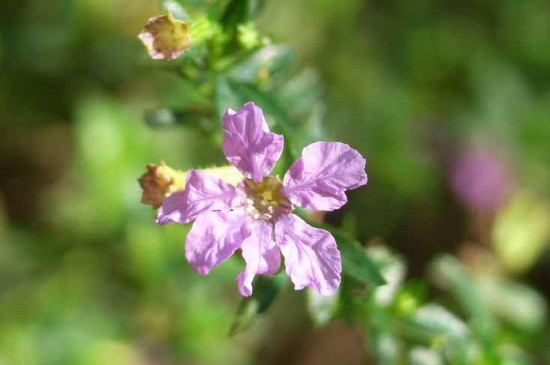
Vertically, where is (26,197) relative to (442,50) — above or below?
below

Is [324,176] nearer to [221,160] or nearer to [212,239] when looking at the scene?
[212,239]

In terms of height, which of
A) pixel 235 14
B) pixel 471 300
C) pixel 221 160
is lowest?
pixel 221 160

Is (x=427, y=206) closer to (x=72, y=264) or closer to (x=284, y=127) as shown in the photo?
(x=72, y=264)

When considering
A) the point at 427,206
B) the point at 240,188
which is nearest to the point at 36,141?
the point at 427,206

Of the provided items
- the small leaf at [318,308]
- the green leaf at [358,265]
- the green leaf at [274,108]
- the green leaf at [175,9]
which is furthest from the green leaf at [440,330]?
the green leaf at [175,9]

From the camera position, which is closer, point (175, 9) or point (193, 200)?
point (193, 200)

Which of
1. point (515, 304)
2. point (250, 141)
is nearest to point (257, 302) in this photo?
Result: point (250, 141)

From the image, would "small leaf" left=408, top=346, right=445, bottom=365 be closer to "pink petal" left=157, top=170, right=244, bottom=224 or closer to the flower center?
the flower center
